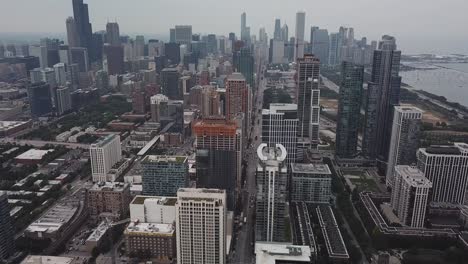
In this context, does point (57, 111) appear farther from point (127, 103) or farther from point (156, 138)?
point (156, 138)

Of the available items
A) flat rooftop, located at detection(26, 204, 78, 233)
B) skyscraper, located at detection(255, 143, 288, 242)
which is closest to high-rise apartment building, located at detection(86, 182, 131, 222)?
flat rooftop, located at detection(26, 204, 78, 233)

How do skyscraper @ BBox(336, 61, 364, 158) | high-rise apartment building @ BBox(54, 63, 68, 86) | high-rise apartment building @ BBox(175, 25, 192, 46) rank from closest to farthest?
skyscraper @ BBox(336, 61, 364, 158) → high-rise apartment building @ BBox(54, 63, 68, 86) → high-rise apartment building @ BBox(175, 25, 192, 46)

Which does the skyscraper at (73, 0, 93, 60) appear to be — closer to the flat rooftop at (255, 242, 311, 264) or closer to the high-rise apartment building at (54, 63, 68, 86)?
the high-rise apartment building at (54, 63, 68, 86)

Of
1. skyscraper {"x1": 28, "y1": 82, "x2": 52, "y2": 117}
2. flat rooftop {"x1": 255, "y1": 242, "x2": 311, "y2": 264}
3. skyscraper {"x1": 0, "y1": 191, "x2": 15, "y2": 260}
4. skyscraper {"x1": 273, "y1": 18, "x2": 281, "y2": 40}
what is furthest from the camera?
skyscraper {"x1": 273, "y1": 18, "x2": 281, "y2": 40}

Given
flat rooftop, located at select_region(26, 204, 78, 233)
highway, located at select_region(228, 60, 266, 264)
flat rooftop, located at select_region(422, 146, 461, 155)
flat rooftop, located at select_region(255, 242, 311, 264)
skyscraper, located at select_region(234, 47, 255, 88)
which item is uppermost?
skyscraper, located at select_region(234, 47, 255, 88)

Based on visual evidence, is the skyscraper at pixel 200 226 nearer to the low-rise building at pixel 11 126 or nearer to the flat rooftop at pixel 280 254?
the flat rooftop at pixel 280 254

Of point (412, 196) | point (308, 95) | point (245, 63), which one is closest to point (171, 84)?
point (245, 63)

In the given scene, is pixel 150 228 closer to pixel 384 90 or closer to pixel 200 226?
pixel 200 226
